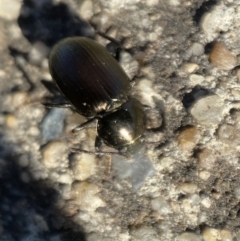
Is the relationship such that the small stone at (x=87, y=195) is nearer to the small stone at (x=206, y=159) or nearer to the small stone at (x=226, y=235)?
the small stone at (x=206, y=159)

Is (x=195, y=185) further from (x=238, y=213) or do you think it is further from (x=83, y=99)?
(x=83, y=99)

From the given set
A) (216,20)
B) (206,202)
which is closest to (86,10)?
(216,20)

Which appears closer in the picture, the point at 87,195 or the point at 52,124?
the point at 87,195

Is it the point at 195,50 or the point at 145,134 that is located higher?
the point at 195,50

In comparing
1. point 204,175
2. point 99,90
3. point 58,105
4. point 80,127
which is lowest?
point 204,175

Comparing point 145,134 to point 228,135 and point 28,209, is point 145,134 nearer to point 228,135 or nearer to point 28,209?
point 228,135

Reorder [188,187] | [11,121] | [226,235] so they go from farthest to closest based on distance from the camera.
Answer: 1. [11,121]
2. [188,187]
3. [226,235]
